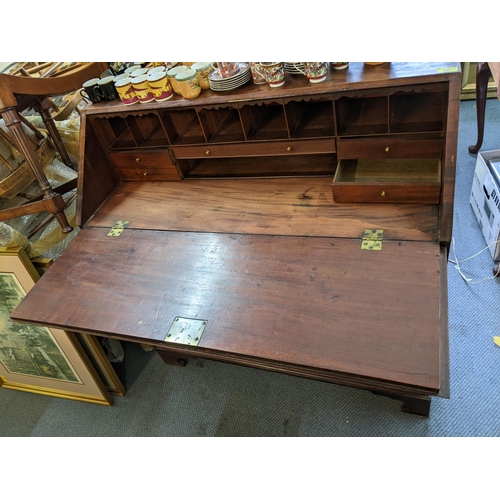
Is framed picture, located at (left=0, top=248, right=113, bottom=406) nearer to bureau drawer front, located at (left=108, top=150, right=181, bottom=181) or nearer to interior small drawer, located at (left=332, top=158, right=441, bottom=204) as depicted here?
bureau drawer front, located at (left=108, top=150, right=181, bottom=181)

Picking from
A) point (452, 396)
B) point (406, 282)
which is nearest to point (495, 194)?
point (452, 396)

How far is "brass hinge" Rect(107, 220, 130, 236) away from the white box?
5.64 feet

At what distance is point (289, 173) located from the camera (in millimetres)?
1641

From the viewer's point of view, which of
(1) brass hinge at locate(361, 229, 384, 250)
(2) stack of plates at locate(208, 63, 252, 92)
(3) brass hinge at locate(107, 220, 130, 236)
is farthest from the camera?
(3) brass hinge at locate(107, 220, 130, 236)

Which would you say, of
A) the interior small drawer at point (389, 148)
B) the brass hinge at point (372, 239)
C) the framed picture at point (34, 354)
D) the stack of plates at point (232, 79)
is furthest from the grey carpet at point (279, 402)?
the stack of plates at point (232, 79)

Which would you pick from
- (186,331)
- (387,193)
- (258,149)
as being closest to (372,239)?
(387,193)

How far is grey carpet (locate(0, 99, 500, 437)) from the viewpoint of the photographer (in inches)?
65.2

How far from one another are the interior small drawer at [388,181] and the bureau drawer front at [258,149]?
10cm

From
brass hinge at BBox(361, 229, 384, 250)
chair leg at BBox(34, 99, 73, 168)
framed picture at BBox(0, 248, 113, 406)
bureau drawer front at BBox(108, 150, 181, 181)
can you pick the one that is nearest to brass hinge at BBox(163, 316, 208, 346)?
brass hinge at BBox(361, 229, 384, 250)

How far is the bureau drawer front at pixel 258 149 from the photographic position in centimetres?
142

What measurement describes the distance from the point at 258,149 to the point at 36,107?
1.15 m

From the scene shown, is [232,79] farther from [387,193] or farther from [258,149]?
[387,193]

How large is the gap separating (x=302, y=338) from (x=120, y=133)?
127 cm

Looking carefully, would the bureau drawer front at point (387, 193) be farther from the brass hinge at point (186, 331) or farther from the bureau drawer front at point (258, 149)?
the brass hinge at point (186, 331)
